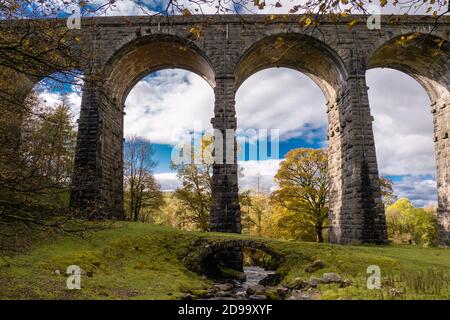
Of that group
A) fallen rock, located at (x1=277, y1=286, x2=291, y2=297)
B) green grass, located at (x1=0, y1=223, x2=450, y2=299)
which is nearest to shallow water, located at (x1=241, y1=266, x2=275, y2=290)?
green grass, located at (x1=0, y1=223, x2=450, y2=299)

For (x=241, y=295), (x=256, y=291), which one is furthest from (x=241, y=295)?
(x=256, y=291)

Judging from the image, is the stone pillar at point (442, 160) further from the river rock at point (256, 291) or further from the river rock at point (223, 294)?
the river rock at point (223, 294)

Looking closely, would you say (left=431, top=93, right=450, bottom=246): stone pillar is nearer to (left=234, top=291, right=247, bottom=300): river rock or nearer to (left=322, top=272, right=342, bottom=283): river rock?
(left=322, top=272, right=342, bottom=283): river rock

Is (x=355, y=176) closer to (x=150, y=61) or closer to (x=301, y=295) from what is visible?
(x=301, y=295)

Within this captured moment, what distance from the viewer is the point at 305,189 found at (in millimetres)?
25578

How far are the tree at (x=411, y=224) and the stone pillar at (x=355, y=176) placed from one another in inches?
1192

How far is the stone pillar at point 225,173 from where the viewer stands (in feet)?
47.8

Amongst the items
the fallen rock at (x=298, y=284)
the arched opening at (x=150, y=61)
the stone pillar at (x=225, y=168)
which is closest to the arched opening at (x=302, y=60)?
the stone pillar at (x=225, y=168)

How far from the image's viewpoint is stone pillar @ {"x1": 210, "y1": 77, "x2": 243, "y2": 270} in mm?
14578

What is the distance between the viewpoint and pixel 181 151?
2759 cm

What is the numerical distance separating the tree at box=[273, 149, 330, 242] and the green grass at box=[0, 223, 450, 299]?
12836 mm
